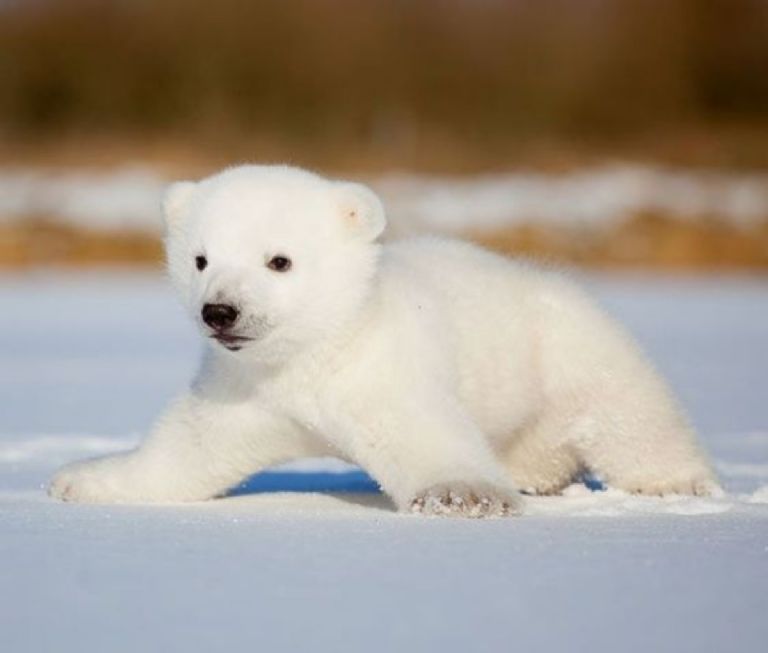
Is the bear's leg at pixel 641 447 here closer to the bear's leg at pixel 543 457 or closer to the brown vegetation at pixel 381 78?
the bear's leg at pixel 543 457

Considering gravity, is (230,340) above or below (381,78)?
above

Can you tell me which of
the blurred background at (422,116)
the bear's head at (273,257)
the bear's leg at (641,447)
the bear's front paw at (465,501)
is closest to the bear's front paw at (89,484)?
the bear's head at (273,257)

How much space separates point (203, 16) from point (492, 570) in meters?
24.5

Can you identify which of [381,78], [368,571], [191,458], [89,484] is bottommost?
[381,78]

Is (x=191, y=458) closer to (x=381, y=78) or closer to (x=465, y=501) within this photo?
(x=465, y=501)

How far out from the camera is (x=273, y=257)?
165 inches

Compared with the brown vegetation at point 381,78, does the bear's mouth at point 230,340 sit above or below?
above

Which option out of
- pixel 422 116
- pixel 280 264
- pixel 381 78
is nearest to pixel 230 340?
pixel 280 264

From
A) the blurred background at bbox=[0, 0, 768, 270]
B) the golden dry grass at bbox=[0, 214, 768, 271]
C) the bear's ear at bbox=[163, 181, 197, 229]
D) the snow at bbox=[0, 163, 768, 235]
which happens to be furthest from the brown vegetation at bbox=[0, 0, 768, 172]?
the bear's ear at bbox=[163, 181, 197, 229]

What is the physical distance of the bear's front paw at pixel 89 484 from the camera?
173 inches

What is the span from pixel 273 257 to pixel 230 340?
266 millimetres

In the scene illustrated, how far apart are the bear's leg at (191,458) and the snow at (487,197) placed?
46.8 feet

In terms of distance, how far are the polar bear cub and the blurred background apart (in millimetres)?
13069

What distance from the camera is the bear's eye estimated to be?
13.8 feet
